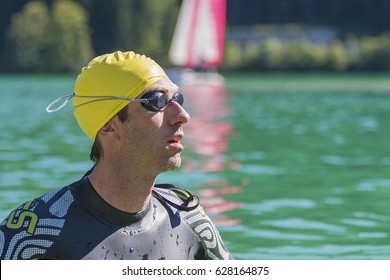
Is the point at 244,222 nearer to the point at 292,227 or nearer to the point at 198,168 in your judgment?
the point at 292,227

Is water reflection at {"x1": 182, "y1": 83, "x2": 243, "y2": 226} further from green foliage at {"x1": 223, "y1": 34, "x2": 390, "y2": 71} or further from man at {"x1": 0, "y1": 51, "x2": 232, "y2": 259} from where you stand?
green foliage at {"x1": 223, "y1": 34, "x2": 390, "y2": 71}

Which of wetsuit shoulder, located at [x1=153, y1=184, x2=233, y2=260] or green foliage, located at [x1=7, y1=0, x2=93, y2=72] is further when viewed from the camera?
green foliage, located at [x1=7, y1=0, x2=93, y2=72]

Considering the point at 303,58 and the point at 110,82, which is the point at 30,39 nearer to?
the point at 303,58

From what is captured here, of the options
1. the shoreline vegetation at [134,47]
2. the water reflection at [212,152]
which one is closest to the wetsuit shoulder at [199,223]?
the water reflection at [212,152]

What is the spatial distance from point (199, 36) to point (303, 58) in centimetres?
A: 4008

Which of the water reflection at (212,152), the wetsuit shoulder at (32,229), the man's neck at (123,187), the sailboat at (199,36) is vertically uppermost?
the man's neck at (123,187)

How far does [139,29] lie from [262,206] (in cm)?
10771

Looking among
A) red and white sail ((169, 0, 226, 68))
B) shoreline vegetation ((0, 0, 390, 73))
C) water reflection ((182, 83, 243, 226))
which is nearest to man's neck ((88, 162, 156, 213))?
water reflection ((182, 83, 243, 226))

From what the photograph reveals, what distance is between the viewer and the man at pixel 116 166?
14.2 ft

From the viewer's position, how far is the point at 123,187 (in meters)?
4.39

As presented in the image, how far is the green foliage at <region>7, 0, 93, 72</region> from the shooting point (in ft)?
361

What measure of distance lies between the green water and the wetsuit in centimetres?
557

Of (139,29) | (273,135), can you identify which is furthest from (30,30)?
(273,135)

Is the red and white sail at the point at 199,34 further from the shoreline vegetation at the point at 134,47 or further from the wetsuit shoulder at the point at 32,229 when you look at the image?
the wetsuit shoulder at the point at 32,229
